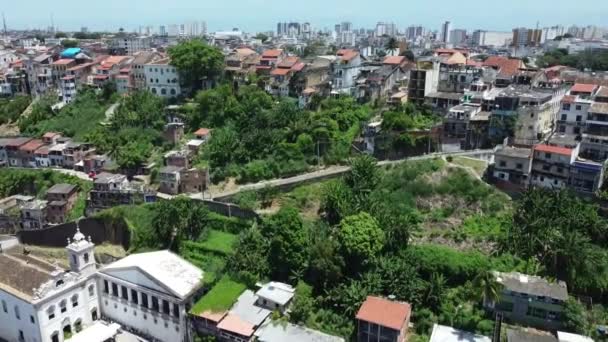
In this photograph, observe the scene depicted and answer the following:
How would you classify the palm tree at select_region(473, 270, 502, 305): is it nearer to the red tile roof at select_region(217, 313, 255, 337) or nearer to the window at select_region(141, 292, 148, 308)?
the red tile roof at select_region(217, 313, 255, 337)

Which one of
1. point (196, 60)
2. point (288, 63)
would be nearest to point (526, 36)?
point (288, 63)

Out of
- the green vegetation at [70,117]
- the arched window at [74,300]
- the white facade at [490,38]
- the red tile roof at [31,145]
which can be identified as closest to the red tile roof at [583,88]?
the arched window at [74,300]

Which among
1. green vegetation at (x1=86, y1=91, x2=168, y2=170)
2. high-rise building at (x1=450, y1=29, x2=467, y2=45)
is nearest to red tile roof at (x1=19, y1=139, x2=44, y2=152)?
green vegetation at (x1=86, y1=91, x2=168, y2=170)

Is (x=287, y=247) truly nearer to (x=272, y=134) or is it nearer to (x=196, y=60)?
(x=272, y=134)

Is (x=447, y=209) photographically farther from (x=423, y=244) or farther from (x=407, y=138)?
(x=407, y=138)

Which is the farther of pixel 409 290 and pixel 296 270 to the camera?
pixel 296 270

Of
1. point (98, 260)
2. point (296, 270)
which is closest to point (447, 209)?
point (296, 270)
